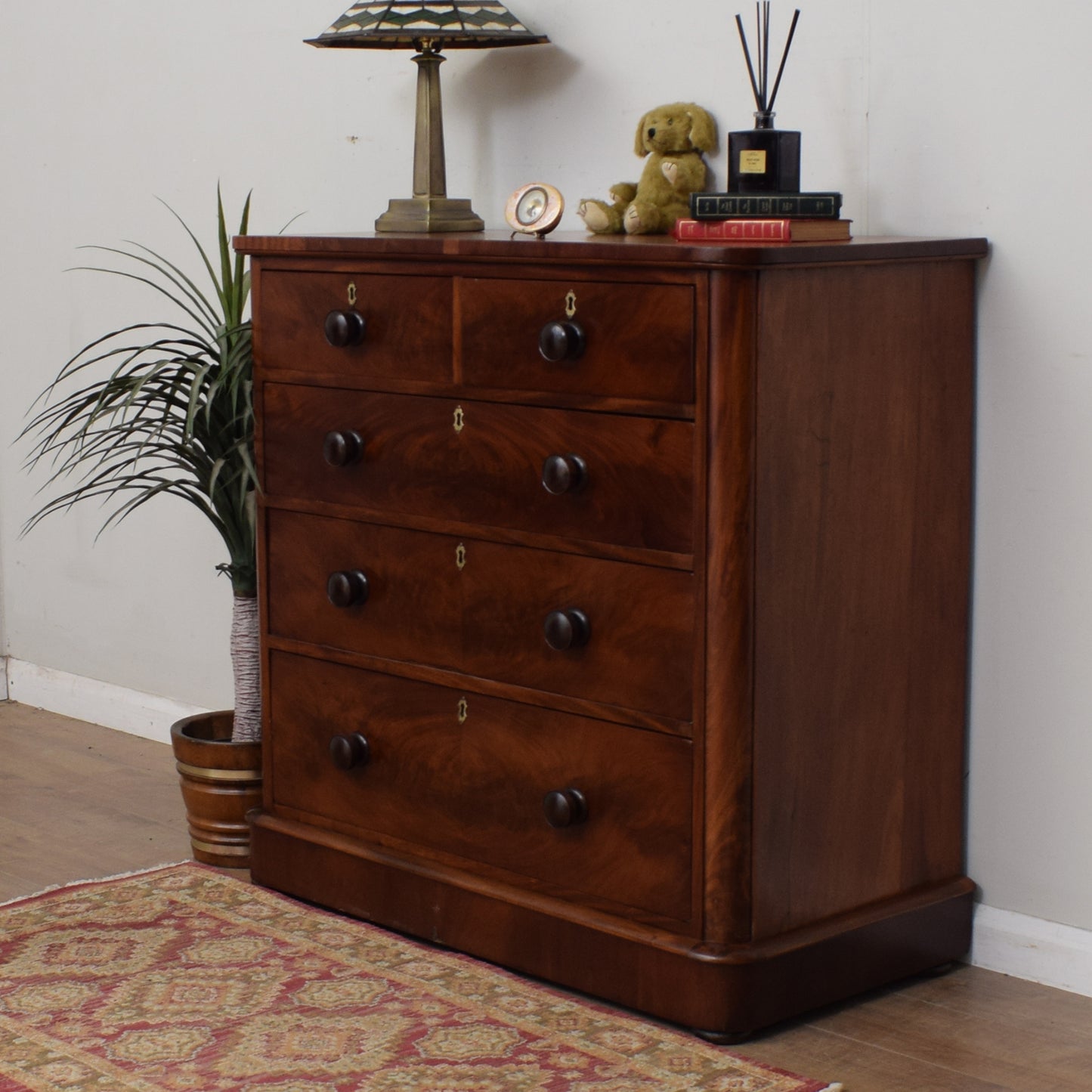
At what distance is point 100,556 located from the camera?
148 inches

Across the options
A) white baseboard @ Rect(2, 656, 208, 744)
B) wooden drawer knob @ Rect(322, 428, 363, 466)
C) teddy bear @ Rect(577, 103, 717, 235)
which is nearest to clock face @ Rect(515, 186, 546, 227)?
teddy bear @ Rect(577, 103, 717, 235)

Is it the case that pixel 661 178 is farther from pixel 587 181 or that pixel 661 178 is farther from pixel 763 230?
pixel 763 230

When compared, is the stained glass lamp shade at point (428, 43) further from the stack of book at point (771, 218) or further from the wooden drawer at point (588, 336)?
the stack of book at point (771, 218)

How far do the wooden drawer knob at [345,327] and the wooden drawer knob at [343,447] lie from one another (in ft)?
0.42

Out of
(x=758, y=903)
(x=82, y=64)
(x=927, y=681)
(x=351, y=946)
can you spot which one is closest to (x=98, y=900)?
(x=351, y=946)

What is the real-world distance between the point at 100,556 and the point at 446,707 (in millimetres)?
1621

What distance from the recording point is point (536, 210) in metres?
2.43

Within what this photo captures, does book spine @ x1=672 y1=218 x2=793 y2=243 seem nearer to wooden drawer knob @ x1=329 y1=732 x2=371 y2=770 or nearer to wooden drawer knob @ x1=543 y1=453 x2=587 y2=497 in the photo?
wooden drawer knob @ x1=543 y1=453 x2=587 y2=497

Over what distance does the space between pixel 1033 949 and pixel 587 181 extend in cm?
136

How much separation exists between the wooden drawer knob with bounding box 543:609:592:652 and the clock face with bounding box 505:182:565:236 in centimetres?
57

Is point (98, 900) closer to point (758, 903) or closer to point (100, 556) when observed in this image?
point (758, 903)

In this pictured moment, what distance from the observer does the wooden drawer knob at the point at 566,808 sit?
2209mm

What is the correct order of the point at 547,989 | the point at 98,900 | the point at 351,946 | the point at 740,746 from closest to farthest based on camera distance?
the point at 740,746 → the point at 547,989 → the point at 351,946 → the point at 98,900

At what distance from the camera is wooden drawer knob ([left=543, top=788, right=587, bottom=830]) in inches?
87.0
